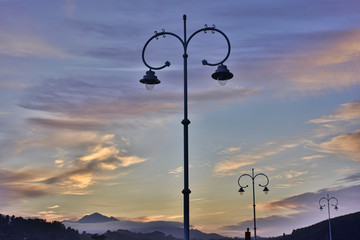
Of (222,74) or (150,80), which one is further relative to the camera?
(150,80)

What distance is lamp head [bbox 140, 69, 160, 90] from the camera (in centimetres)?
1736

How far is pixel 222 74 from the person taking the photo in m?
16.4

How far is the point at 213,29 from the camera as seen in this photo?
1747cm

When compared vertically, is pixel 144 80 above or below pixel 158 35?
below

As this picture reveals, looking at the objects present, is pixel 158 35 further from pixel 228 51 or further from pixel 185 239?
pixel 185 239

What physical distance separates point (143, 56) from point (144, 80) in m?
0.93

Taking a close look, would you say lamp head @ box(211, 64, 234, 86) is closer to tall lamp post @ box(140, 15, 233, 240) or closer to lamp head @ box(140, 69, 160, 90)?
tall lamp post @ box(140, 15, 233, 240)

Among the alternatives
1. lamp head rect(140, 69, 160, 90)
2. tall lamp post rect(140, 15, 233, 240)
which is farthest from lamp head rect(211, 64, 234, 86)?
lamp head rect(140, 69, 160, 90)

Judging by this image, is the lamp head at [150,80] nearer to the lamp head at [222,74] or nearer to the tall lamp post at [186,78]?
the tall lamp post at [186,78]

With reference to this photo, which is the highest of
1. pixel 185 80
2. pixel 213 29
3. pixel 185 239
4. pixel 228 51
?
pixel 213 29

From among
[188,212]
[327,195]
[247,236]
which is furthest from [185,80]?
[327,195]

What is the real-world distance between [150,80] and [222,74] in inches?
109

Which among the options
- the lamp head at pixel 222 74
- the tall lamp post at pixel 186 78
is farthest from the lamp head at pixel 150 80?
the lamp head at pixel 222 74

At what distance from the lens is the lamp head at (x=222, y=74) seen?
1638cm
